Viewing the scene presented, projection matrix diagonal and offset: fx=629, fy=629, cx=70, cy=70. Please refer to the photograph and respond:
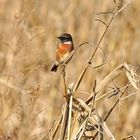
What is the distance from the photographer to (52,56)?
587 centimetres

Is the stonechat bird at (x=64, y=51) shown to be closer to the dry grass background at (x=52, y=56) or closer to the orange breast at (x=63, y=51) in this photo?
the orange breast at (x=63, y=51)

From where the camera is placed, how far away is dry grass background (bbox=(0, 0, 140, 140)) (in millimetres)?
3957

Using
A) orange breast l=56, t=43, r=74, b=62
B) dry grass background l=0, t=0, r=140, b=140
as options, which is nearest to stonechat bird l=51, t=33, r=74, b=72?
orange breast l=56, t=43, r=74, b=62

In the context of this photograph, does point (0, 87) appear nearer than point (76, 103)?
No

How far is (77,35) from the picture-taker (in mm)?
5660

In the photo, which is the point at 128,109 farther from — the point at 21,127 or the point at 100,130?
the point at 100,130

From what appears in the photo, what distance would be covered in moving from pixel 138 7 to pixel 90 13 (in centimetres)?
51

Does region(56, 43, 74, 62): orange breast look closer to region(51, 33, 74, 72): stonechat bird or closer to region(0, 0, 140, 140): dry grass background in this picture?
region(51, 33, 74, 72): stonechat bird

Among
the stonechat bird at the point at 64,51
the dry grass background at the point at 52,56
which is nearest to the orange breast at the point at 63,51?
the stonechat bird at the point at 64,51

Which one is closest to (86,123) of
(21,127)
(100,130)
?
(100,130)

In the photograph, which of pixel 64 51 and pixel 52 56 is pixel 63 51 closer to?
pixel 64 51

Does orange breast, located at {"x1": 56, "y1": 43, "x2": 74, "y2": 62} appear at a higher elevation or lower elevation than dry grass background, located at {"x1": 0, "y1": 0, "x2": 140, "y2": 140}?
higher

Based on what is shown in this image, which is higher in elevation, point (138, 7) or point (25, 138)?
point (138, 7)

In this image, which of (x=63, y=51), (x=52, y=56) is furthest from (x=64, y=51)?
(x=52, y=56)
